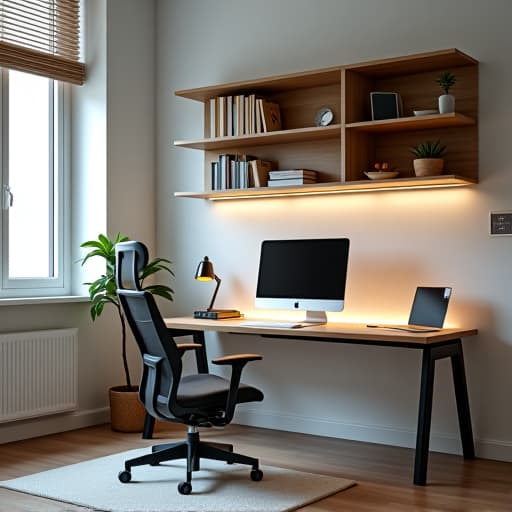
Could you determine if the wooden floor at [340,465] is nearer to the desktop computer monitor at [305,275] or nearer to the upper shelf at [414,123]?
the desktop computer monitor at [305,275]

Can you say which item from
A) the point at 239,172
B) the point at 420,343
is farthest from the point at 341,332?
the point at 239,172

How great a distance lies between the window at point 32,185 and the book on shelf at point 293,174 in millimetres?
1473

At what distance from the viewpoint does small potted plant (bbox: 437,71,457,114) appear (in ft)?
14.2

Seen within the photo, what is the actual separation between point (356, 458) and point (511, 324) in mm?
1073

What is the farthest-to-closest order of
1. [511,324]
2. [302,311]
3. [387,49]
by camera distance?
[302,311] → [387,49] → [511,324]

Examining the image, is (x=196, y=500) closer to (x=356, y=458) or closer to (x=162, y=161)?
(x=356, y=458)

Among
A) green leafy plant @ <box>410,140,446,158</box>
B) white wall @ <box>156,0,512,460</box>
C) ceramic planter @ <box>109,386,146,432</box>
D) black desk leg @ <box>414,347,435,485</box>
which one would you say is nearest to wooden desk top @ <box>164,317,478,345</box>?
black desk leg @ <box>414,347,435,485</box>

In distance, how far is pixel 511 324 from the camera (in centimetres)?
439

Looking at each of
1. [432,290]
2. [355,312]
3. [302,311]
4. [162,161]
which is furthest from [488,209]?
[162,161]

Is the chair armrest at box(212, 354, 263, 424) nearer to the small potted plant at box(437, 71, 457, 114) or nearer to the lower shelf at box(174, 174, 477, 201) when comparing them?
the lower shelf at box(174, 174, 477, 201)

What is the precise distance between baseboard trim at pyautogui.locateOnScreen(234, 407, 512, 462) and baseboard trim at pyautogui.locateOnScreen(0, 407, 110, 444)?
35.0 inches

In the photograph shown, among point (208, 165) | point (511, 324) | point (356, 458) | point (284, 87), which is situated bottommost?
point (356, 458)

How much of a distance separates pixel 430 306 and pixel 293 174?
3.60 ft

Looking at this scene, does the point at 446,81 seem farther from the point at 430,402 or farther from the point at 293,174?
the point at 430,402
